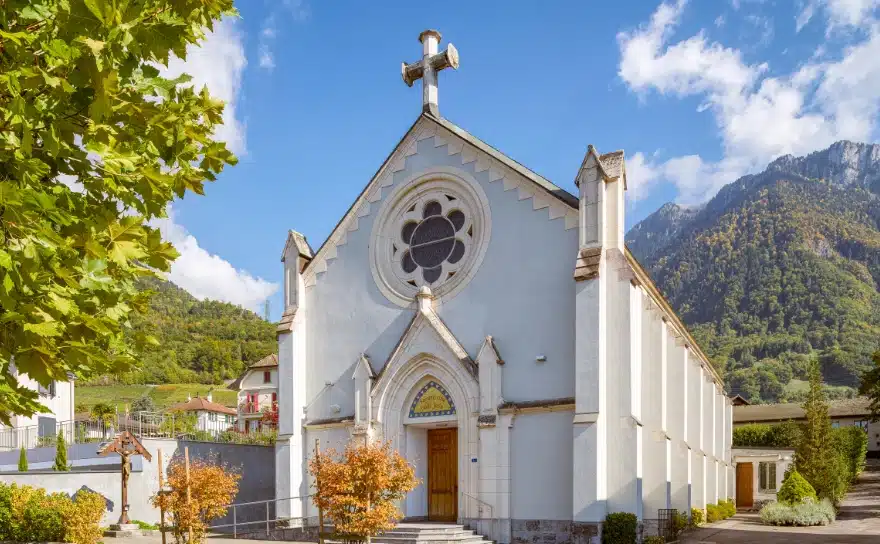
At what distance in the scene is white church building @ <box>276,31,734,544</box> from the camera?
21344mm

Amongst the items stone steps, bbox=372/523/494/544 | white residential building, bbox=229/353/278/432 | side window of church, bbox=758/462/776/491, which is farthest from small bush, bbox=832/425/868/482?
white residential building, bbox=229/353/278/432

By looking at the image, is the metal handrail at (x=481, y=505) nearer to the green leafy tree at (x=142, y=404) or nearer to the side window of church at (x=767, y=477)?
the side window of church at (x=767, y=477)

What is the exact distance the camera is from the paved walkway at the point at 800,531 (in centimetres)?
2258

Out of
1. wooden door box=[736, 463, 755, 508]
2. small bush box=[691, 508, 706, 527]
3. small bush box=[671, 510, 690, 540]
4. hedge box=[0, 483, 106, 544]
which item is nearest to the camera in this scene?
hedge box=[0, 483, 106, 544]

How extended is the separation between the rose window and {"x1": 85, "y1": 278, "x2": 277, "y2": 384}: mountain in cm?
9261

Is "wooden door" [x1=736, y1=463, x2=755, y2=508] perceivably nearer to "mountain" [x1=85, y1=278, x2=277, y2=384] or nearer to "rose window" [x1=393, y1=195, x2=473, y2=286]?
"rose window" [x1=393, y1=195, x2=473, y2=286]

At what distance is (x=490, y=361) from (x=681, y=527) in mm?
7245

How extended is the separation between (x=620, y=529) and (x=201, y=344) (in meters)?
113

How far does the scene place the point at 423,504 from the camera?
24578 millimetres

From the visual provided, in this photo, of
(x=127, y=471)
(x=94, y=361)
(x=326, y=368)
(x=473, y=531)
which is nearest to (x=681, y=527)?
(x=473, y=531)

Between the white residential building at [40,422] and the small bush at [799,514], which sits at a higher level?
the white residential building at [40,422]

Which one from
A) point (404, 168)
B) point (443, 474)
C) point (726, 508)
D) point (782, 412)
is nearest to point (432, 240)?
point (404, 168)

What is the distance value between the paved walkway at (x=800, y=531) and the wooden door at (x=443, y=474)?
670 cm

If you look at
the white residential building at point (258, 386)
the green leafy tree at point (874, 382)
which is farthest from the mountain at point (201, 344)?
the green leafy tree at point (874, 382)
